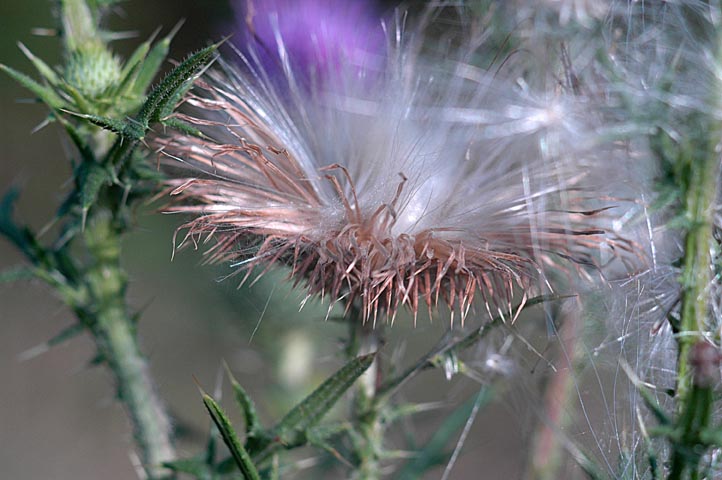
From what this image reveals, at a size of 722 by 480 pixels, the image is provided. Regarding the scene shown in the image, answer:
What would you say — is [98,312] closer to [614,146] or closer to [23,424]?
[614,146]

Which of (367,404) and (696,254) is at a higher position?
(696,254)

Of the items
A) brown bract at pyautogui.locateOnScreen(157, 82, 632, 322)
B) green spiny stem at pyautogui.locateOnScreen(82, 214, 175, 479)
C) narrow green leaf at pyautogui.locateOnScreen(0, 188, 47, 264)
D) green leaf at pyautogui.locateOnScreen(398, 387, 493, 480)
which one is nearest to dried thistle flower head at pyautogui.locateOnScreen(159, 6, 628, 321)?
brown bract at pyautogui.locateOnScreen(157, 82, 632, 322)

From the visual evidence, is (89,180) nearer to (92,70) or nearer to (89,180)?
(89,180)

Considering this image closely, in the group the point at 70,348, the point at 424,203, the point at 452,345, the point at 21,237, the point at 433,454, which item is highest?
the point at 424,203

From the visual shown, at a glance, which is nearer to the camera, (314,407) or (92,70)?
(314,407)

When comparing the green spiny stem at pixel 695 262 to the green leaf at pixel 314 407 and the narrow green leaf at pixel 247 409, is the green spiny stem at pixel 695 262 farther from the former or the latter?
the narrow green leaf at pixel 247 409

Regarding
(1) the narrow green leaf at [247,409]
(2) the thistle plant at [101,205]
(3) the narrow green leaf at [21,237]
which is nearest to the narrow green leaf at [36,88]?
(2) the thistle plant at [101,205]

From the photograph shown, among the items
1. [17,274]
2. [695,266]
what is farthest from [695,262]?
[17,274]
